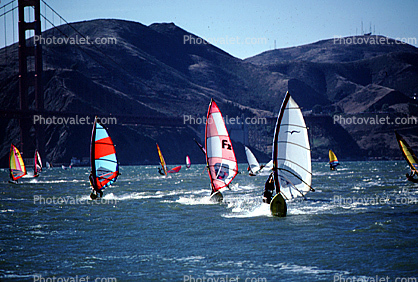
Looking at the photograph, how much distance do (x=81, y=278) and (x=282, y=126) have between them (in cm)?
1234

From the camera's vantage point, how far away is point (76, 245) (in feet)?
64.3

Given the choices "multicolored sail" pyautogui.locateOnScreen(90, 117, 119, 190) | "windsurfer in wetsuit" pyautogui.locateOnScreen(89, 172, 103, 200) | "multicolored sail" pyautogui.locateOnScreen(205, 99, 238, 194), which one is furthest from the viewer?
"windsurfer in wetsuit" pyautogui.locateOnScreen(89, 172, 103, 200)

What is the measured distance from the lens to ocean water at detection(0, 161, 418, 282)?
50.6 ft

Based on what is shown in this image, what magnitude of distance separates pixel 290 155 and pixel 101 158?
12.9 metres

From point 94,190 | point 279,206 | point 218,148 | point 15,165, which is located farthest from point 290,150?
point 15,165

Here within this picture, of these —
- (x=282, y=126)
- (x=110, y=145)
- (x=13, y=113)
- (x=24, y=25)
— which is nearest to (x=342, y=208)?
(x=282, y=126)

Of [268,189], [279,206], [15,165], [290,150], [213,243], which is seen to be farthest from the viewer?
[15,165]

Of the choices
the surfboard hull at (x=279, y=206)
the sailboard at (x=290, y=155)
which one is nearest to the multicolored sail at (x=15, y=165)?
the surfboard hull at (x=279, y=206)

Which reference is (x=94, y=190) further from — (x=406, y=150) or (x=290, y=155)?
(x=406, y=150)

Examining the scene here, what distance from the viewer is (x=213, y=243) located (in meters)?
19.6

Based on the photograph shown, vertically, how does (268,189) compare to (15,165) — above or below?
below

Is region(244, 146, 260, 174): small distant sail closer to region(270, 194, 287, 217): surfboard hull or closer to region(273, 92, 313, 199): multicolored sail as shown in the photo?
region(270, 194, 287, 217): surfboard hull

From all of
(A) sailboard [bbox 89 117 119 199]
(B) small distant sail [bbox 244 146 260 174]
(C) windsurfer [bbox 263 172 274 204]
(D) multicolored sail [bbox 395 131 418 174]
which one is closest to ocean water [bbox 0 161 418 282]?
(C) windsurfer [bbox 263 172 274 204]

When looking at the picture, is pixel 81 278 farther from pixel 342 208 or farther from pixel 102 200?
pixel 102 200
